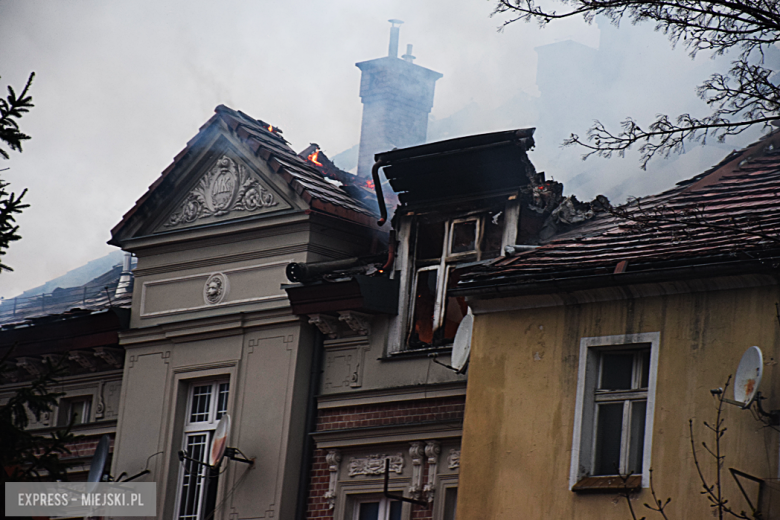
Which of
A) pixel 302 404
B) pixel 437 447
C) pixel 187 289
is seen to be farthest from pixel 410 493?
pixel 187 289

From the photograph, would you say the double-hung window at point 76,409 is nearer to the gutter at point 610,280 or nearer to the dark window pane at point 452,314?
the dark window pane at point 452,314

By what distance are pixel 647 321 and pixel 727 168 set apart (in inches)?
115

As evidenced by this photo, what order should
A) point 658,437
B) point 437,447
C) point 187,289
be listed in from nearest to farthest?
point 658,437
point 437,447
point 187,289

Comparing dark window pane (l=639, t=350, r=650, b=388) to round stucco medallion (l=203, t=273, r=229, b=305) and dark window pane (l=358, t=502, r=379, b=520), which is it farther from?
round stucco medallion (l=203, t=273, r=229, b=305)

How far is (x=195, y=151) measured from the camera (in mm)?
20281

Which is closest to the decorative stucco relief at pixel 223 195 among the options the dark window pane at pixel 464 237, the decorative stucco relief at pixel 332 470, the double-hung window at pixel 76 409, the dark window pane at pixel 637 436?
the dark window pane at pixel 464 237

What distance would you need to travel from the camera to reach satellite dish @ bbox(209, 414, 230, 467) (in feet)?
58.1

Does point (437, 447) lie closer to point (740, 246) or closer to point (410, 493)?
point (410, 493)

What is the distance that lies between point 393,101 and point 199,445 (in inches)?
379

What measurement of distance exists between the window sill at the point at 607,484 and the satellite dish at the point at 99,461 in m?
8.93

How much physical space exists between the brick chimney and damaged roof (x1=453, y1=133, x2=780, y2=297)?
10.4 meters

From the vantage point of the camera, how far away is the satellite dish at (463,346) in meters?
14.6

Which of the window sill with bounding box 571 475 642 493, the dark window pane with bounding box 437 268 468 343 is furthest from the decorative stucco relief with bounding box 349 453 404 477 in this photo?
the window sill with bounding box 571 475 642 493

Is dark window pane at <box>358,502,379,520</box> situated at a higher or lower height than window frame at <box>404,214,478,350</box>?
lower
